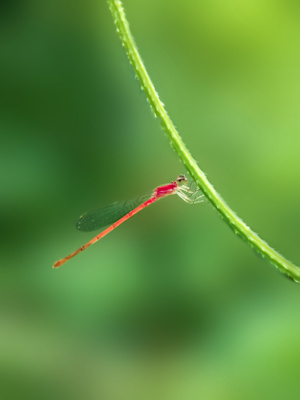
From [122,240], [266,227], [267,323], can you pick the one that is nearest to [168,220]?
[122,240]

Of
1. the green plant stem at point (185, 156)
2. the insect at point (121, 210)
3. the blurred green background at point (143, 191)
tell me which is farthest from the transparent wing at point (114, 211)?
the green plant stem at point (185, 156)

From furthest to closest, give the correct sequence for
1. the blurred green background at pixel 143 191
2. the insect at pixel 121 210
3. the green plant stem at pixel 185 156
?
the blurred green background at pixel 143 191, the insect at pixel 121 210, the green plant stem at pixel 185 156

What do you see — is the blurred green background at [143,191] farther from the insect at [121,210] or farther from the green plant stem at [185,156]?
the green plant stem at [185,156]

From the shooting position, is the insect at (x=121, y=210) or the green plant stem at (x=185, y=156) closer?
the green plant stem at (x=185, y=156)

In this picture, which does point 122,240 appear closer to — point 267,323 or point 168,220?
point 168,220

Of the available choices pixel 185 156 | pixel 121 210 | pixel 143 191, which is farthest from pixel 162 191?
pixel 185 156

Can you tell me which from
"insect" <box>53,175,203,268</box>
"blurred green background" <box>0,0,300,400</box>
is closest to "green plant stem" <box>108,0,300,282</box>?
"insect" <box>53,175,203,268</box>

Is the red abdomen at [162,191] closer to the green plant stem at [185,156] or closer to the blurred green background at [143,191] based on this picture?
the blurred green background at [143,191]

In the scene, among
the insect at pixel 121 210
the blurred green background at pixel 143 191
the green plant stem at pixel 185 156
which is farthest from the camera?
the blurred green background at pixel 143 191
